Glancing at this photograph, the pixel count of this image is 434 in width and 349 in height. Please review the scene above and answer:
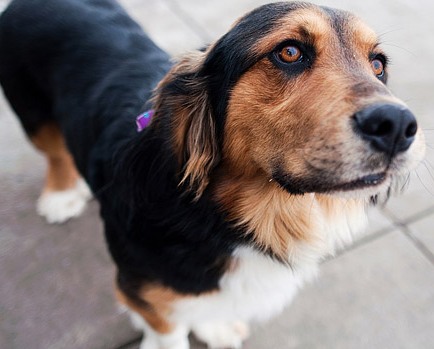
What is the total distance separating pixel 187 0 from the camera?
17.6ft

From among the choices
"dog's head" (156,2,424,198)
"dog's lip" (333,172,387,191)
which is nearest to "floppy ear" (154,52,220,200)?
"dog's head" (156,2,424,198)

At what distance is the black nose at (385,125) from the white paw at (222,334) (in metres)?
1.60

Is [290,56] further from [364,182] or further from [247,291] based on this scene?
[247,291]

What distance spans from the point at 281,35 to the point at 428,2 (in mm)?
5048

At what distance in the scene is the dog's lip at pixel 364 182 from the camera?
143cm

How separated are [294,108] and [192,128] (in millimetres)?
426

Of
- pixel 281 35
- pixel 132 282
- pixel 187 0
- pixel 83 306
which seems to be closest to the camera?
pixel 281 35

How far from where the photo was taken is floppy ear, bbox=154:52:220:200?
1782mm

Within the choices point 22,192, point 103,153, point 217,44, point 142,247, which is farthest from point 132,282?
point 22,192

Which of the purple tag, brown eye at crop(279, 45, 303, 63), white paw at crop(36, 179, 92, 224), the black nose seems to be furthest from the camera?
white paw at crop(36, 179, 92, 224)

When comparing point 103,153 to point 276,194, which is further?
point 103,153

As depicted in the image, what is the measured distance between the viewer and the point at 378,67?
1.85 m

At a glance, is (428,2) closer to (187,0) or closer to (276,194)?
(187,0)

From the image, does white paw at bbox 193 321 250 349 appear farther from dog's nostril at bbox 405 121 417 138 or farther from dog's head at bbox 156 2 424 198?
dog's nostril at bbox 405 121 417 138
